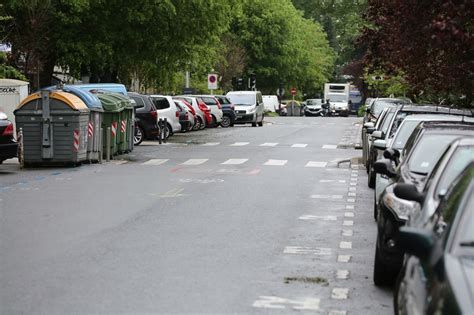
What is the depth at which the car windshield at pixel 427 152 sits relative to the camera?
33.3 ft

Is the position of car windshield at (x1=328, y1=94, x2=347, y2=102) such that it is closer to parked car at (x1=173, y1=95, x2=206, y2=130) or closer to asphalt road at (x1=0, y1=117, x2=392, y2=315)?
parked car at (x1=173, y1=95, x2=206, y2=130)

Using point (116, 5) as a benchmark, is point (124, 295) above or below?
below

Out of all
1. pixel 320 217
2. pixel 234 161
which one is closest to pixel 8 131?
pixel 234 161

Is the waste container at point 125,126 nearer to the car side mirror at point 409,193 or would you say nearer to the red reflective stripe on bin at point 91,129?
the red reflective stripe on bin at point 91,129

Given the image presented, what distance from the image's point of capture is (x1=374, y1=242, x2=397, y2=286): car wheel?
872cm

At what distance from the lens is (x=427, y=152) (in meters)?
10.7

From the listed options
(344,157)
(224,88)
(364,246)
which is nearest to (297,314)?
(364,246)

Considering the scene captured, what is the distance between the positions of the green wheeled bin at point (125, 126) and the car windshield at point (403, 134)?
12.7 meters

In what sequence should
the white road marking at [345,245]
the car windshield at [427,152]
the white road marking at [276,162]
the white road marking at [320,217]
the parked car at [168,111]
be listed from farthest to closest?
1. the parked car at [168,111]
2. the white road marking at [276,162]
3. the white road marking at [320,217]
4. the white road marking at [345,245]
5. the car windshield at [427,152]

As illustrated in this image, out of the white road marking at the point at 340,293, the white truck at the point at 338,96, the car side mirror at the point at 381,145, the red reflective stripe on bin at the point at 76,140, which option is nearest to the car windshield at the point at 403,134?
the car side mirror at the point at 381,145

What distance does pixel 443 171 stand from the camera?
7082 mm

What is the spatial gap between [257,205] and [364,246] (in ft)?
13.2

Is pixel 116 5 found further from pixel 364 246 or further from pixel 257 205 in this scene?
pixel 364 246

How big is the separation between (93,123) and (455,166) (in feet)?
56.3
